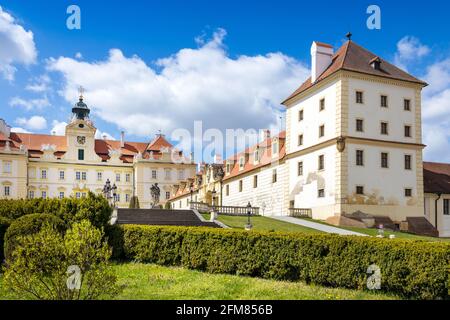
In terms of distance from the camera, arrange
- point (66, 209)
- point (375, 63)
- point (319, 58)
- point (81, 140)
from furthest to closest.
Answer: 1. point (81, 140)
2. point (319, 58)
3. point (375, 63)
4. point (66, 209)

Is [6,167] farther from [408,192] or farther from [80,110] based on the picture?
[408,192]

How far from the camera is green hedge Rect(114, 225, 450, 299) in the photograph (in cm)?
1223

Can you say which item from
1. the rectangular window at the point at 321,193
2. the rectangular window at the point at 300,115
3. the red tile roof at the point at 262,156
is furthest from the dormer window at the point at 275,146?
the rectangular window at the point at 321,193

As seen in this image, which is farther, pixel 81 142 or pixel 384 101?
pixel 81 142

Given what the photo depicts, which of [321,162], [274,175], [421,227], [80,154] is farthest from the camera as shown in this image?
[80,154]

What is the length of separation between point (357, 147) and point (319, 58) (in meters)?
7.83

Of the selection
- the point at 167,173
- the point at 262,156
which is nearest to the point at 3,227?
the point at 262,156

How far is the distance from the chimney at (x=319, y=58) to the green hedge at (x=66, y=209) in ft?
71.9

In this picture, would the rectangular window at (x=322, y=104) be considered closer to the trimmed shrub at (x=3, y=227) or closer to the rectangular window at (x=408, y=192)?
the rectangular window at (x=408, y=192)

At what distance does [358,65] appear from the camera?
115 feet

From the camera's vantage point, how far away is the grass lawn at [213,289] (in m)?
12.4
